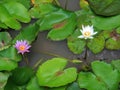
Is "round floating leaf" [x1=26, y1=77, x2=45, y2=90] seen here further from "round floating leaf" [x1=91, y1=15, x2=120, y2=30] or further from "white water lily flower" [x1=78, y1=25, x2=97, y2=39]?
"round floating leaf" [x1=91, y1=15, x2=120, y2=30]

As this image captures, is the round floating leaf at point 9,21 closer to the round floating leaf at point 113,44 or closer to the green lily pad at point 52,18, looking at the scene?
the green lily pad at point 52,18

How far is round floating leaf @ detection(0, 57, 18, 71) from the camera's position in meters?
1.47

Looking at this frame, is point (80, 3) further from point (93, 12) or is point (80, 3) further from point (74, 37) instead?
point (74, 37)

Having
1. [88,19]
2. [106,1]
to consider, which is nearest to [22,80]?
[88,19]

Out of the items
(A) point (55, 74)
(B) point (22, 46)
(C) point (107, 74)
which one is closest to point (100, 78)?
(C) point (107, 74)

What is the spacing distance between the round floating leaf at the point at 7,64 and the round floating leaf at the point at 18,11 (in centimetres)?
27

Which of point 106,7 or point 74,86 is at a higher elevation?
point 106,7

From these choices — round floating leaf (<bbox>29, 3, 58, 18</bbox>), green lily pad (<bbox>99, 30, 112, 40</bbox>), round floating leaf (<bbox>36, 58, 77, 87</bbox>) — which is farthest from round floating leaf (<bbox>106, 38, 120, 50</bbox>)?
round floating leaf (<bbox>29, 3, 58, 18</bbox>)

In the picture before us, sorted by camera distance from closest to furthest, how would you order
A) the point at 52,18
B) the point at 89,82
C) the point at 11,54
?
the point at 89,82 → the point at 11,54 → the point at 52,18

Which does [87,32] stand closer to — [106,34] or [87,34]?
[87,34]

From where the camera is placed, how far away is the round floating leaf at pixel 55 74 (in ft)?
4.62

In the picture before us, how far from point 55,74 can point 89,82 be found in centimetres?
15

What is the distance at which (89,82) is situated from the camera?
4.66 ft

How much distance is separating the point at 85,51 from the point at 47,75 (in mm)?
260
